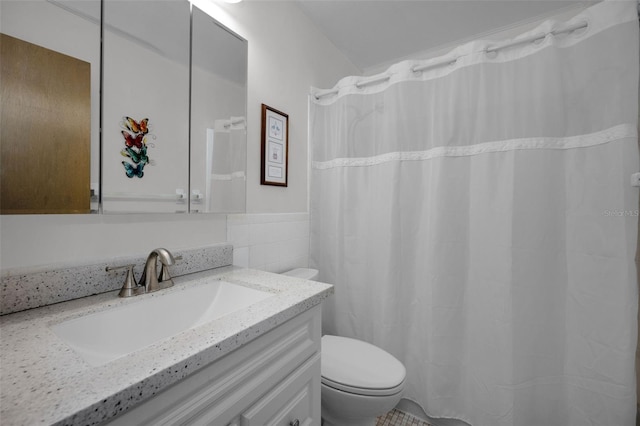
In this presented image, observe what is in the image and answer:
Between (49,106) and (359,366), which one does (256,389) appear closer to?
(359,366)

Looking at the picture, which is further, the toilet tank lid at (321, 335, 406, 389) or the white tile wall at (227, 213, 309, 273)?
Result: the white tile wall at (227, 213, 309, 273)

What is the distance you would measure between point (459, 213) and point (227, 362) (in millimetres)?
1261

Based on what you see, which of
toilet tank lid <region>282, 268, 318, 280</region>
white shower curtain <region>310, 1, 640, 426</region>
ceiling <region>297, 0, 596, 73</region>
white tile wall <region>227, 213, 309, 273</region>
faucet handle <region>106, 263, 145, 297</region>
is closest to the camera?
faucet handle <region>106, 263, 145, 297</region>

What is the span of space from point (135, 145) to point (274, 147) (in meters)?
0.71

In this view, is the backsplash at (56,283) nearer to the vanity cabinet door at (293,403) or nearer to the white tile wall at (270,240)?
the white tile wall at (270,240)

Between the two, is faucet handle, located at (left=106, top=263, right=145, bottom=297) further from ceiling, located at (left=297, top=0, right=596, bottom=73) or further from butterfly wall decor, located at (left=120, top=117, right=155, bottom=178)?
ceiling, located at (left=297, top=0, right=596, bottom=73)

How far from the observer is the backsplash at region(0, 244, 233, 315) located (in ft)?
2.25

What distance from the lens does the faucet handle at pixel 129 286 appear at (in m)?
0.83

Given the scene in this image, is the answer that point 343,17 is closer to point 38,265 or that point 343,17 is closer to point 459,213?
point 459,213

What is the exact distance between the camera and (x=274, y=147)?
151 centimetres

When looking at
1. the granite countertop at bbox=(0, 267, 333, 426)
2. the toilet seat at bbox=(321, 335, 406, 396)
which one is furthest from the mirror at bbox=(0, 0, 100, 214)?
the toilet seat at bbox=(321, 335, 406, 396)

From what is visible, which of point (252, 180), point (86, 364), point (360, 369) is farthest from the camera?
point (252, 180)

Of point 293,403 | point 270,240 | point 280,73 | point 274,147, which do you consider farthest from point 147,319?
point 280,73

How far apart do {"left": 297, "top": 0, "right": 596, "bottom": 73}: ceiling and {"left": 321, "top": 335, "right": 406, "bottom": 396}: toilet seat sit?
204cm
